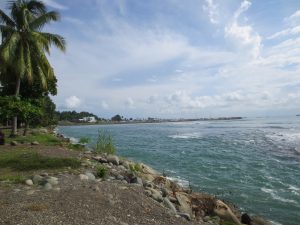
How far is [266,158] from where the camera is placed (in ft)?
88.8

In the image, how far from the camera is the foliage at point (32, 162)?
522 inches

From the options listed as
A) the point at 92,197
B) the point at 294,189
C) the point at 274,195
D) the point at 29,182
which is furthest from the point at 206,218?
the point at 294,189

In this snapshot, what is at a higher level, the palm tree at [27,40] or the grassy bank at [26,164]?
the palm tree at [27,40]

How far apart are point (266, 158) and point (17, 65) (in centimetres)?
2079

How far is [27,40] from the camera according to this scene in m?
24.6

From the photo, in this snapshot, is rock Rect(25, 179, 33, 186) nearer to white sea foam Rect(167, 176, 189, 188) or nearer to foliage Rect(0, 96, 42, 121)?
white sea foam Rect(167, 176, 189, 188)

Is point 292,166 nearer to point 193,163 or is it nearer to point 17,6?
point 193,163

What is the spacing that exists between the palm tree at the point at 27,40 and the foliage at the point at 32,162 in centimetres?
948

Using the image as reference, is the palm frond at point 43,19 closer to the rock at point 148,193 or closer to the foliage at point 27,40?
the foliage at point 27,40

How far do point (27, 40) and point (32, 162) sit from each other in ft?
44.6

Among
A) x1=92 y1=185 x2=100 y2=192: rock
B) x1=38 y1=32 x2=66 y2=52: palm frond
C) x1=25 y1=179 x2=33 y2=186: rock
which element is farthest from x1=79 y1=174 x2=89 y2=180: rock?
x1=38 y1=32 x2=66 y2=52: palm frond

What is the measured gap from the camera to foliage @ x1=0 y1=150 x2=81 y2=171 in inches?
522

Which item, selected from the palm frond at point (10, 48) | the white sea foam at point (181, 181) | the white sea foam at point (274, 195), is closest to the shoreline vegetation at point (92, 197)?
the white sea foam at point (181, 181)

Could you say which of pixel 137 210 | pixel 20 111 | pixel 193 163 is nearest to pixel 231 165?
pixel 193 163
